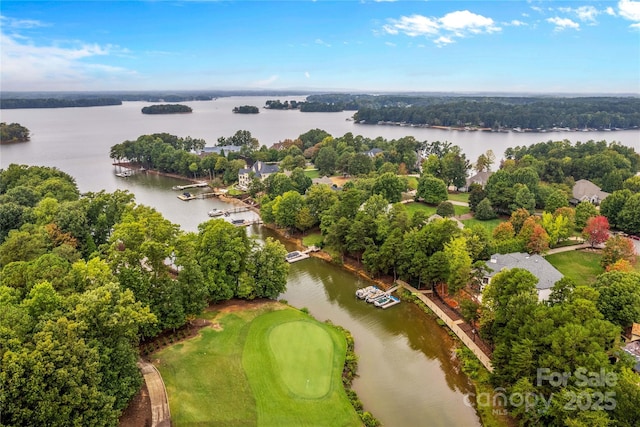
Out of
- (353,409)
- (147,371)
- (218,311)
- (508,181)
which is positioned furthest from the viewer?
(508,181)

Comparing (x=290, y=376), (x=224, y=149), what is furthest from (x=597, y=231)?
(x=224, y=149)

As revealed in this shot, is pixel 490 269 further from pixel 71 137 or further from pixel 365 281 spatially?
pixel 71 137

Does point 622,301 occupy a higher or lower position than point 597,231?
higher

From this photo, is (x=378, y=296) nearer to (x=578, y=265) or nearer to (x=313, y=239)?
(x=313, y=239)

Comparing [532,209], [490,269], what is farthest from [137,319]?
[532,209]

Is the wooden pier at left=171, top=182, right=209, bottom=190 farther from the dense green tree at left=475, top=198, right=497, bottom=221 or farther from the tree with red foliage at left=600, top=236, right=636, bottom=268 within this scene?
the tree with red foliage at left=600, top=236, right=636, bottom=268

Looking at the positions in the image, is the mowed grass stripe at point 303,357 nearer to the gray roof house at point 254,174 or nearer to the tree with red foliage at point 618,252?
the tree with red foliage at point 618,252

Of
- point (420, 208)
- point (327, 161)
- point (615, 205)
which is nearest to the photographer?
point (615, 205)

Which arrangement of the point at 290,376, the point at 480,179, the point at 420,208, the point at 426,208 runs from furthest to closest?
1. the point at 480,179
2. the point at 426,208
3. the point at 420,208
4. the point at 290,376
